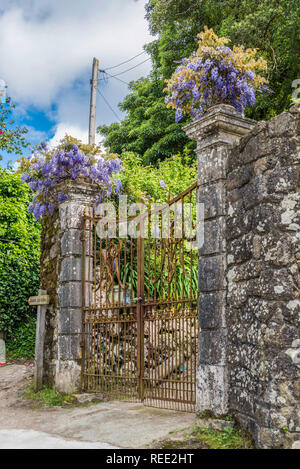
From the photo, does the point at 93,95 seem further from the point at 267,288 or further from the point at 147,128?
the point at 267,288

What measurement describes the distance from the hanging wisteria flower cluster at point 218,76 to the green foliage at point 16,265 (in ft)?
19.8

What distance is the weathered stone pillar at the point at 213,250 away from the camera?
4008 millimetres

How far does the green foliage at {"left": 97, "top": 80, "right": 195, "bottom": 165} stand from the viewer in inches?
611

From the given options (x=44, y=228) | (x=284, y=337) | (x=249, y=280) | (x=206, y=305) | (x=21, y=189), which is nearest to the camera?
(x=284, y=337)

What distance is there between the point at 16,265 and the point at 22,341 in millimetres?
1544

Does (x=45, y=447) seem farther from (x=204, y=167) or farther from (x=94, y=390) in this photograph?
(x=204, y=167)

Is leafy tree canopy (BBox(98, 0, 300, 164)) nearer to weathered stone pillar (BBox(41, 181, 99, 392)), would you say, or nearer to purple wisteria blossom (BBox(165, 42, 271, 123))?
weathered stone pillar (BBox(41, 181, 99, 392))

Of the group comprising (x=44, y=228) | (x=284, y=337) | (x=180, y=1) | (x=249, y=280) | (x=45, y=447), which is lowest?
(x=45, y=447)

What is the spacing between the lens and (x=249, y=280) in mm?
3729

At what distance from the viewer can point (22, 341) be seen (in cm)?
923

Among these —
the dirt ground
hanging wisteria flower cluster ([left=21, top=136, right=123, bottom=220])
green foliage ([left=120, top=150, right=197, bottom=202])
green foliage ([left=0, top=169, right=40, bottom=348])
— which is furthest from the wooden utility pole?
the dirt ground

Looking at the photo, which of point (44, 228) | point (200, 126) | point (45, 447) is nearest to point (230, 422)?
point (45, 447)

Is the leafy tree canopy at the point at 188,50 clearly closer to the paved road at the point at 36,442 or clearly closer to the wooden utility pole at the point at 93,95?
the wooden utility pole at the point at 93,95

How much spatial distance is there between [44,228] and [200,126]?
359 centimetres
